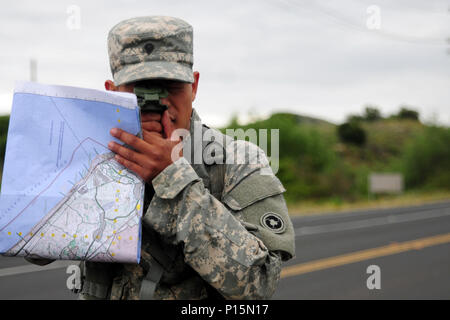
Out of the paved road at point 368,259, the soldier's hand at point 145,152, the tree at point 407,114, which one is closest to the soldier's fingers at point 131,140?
the soldier's hand at point 145,152

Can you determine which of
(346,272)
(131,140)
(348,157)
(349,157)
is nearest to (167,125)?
(131,140)

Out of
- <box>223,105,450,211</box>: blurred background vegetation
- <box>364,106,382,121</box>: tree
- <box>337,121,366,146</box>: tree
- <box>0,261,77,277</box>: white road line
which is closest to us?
<box>0,261,77,277</box>: white road line

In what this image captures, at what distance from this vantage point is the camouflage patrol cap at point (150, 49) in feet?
5.43

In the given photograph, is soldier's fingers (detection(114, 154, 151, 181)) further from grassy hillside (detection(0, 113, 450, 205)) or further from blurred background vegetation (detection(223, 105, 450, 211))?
grassy hillside (detection(0, 113, 450, 205))

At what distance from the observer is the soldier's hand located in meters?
1.46

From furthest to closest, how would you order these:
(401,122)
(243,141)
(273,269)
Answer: (401,122), (243,141), (273,269)

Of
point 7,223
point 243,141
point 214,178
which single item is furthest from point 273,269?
point 7,223

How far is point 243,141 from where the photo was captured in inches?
73.6

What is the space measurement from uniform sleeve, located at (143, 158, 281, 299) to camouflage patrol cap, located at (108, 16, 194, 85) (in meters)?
0.34

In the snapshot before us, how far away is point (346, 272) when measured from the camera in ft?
28.5

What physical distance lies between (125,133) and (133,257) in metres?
0.36

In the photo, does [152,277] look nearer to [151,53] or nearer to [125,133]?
[125,133]

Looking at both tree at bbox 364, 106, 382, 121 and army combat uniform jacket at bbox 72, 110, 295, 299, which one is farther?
tree at bbox 364, 106, 382, 121

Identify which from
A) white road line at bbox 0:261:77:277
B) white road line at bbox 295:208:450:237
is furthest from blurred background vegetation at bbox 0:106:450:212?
white road line at bbox 295:208:450:237
